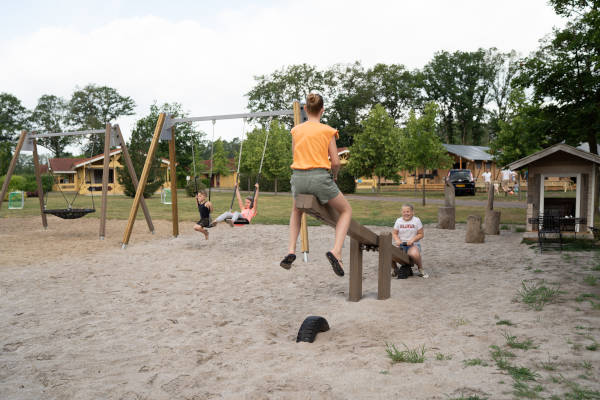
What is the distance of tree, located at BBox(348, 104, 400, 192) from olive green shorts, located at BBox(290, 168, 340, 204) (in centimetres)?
3102

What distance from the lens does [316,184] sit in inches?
171

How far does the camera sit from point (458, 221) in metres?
16.3

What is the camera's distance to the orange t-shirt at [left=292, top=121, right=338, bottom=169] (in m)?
4.30

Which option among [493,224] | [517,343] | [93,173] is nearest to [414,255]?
[517,343]

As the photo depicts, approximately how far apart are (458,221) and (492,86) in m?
61.2

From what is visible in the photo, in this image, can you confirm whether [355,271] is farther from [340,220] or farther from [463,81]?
[463,81]

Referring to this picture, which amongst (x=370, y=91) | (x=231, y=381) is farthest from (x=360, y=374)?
(x=370, y=91)

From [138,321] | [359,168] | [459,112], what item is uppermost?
[459,112]

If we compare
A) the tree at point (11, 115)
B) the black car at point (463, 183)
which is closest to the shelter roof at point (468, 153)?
the black car at point (463, 183)

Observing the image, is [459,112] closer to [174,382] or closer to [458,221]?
[458,221]

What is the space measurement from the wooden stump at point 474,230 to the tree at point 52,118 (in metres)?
78.1

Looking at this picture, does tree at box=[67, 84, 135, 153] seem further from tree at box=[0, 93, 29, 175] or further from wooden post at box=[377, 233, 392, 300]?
wooden post at box=[377, 233, 392, 300]

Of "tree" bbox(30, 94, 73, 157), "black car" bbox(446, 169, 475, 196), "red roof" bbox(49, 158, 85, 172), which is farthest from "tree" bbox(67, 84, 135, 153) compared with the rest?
"black car" bbox(446, 169, 475, 196)

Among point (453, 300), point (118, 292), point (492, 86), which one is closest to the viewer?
point (453, 300)
